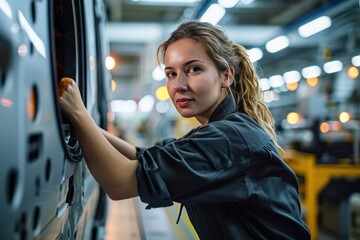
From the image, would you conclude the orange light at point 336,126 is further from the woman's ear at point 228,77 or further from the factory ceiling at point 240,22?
the woman's ear at point 228,77

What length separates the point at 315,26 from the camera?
671 cm

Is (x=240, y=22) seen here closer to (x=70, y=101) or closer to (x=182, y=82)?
(x=182, y=82)

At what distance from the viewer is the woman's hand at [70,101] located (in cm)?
110

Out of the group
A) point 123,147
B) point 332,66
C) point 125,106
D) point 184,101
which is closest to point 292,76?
point 332,66

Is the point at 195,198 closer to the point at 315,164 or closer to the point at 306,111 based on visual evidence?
the point at 315,164

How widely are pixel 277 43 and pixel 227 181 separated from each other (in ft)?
25.7

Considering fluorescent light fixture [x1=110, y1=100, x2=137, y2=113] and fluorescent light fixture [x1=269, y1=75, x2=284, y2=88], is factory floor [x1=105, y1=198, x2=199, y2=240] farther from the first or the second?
fluorescent light fixture [x1=110, y1=100, x2=137, y2=113]

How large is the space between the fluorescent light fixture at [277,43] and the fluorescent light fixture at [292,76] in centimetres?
775

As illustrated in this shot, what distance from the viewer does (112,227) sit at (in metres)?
3.86

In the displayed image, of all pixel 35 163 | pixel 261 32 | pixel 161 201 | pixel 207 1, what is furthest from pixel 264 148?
pixel 261 32

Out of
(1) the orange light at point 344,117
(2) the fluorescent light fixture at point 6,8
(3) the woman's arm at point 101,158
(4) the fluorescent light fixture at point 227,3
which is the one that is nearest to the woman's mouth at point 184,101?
(3) the woman's arm at point 101,158

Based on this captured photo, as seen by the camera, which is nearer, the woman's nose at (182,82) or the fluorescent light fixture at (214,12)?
the woman's nose at (182,82)

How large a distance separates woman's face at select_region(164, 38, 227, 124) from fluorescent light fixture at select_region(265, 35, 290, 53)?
7148 millimetres

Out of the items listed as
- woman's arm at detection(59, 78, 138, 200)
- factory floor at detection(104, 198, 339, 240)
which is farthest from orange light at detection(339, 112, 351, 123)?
woman's arm at detection(59, 78, 138, 200)
